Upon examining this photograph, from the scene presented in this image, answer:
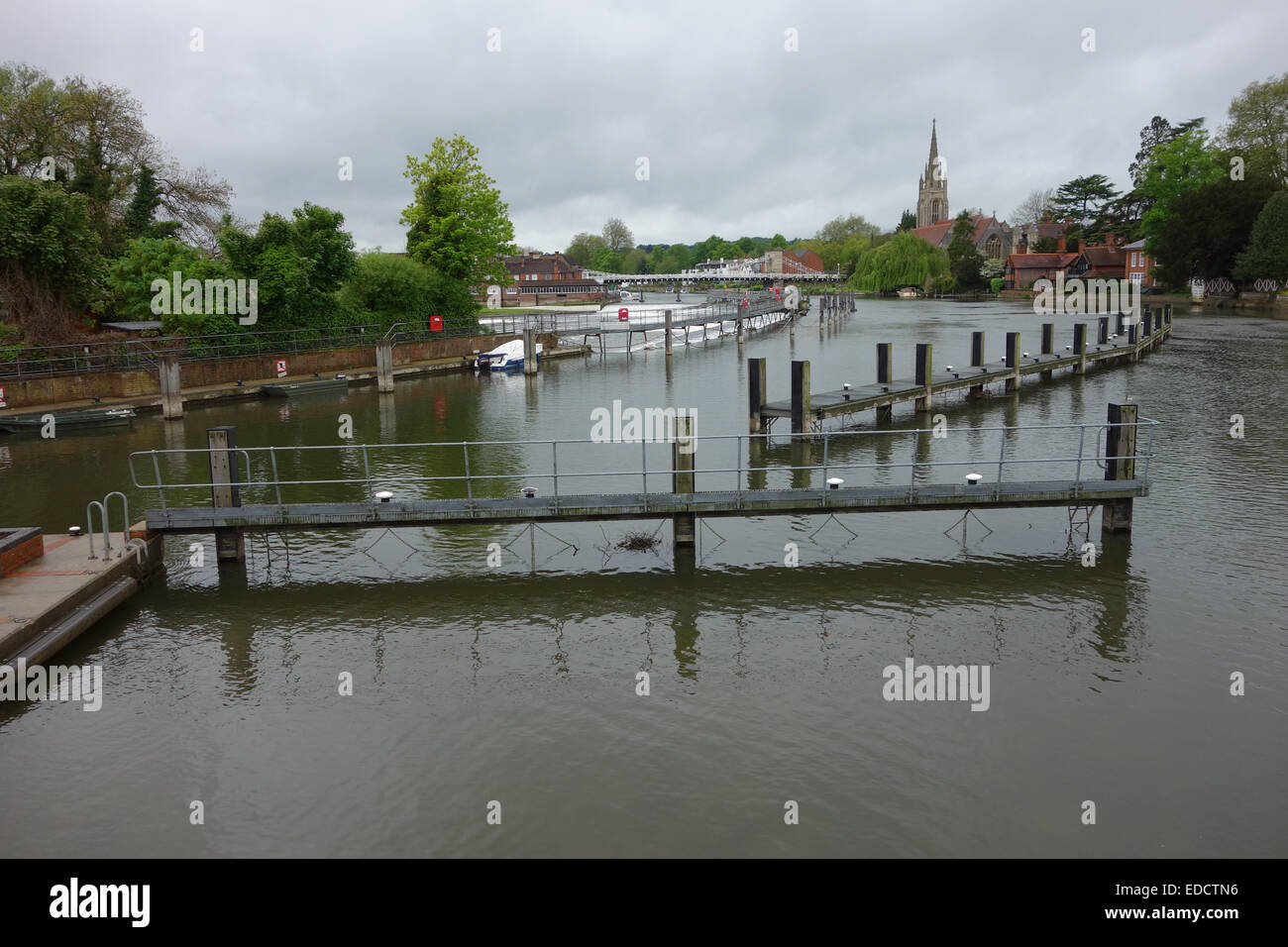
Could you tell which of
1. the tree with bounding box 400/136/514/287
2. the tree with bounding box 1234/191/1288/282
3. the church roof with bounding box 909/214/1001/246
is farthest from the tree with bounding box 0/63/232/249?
the church roof with bounding box 909/214/1001/246

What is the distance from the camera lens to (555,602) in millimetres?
14797

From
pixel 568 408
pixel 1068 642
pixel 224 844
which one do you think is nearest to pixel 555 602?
pixel 224 844

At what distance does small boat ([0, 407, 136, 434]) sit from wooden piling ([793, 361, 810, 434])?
Answer: 2315cm

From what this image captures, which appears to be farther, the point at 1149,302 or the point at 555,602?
the point at 1149,302

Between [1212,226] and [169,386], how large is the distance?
3500 inches

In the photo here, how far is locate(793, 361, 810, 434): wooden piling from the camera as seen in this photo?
26.7 meters

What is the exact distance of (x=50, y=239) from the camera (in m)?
35.9

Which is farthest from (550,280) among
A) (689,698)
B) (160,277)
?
(689,698)

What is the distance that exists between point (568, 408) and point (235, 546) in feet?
67.9

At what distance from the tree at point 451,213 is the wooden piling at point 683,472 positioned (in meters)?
40.7

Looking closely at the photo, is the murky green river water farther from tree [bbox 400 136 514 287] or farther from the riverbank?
tree [bbox 400 136 514 287]
